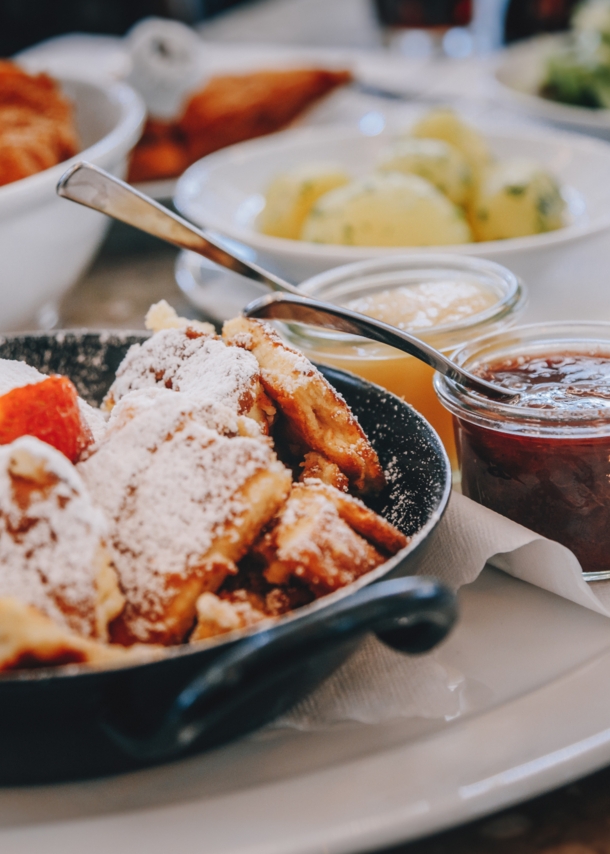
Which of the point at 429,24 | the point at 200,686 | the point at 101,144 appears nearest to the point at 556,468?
the point at 200,686

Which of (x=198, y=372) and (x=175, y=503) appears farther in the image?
(x=198, y=372)

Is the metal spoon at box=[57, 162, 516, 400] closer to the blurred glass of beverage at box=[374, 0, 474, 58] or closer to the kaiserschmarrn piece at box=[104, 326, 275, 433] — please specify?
the kaiserschmarrn piece at box=[104, 326, 275, 433]

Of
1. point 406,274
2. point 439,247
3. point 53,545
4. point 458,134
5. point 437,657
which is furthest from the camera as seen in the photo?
point 458,134

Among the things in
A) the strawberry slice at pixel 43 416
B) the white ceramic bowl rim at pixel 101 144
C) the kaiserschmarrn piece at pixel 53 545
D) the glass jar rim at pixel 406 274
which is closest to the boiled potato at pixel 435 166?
the glass jar rim at pixel 406 274

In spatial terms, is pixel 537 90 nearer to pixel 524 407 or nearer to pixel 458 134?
pixel 458 134

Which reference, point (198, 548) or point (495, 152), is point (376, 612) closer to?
point (198, 548)

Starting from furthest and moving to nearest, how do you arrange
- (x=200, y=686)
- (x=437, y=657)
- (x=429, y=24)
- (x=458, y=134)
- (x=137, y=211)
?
(x=429, y=24)
(x=458, y=134)
(x=137, y=211)
(x=437, y=657)
(x=200, y=686)

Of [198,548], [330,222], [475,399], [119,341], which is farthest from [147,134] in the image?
[198,548]
